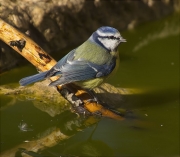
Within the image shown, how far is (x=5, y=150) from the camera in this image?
3.59m

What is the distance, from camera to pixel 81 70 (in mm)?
3766

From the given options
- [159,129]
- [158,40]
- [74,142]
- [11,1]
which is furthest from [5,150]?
[158,40]

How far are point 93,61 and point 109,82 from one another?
87 centimetres

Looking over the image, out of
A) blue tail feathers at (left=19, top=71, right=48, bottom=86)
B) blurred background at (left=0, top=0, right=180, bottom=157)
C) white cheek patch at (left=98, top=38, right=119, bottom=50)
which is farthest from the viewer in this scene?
white cheek patch at (left=98, top=38, right=119, bottom=50)

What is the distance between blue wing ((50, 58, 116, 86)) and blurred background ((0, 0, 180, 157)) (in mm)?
471

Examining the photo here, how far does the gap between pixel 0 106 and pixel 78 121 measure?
2.38 feet

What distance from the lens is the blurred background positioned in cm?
376

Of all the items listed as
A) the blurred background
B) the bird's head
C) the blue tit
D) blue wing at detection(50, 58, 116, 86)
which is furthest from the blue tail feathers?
the bird's head

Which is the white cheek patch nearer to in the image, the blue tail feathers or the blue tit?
the blue tit

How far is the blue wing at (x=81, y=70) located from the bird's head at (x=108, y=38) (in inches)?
5.0

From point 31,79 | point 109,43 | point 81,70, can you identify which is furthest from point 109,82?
point 31,79

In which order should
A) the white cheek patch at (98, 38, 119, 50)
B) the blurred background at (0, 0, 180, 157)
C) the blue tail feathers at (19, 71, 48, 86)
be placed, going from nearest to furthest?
the blue tail feathers at (19, 71, 48, 86)
the blurred background at (0, 0, 180, 157)
the white cheek patch at (98, 38, 119, 50)

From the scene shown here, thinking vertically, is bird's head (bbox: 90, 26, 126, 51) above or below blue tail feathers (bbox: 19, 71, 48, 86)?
below

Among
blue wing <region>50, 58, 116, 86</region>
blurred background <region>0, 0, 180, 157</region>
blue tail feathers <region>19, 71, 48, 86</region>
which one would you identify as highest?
blue tail feathers <region>19, 71, 48, 86</region>
